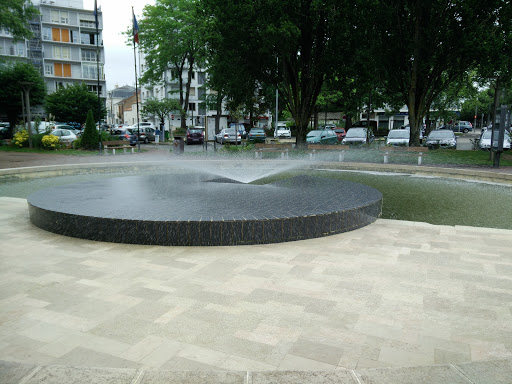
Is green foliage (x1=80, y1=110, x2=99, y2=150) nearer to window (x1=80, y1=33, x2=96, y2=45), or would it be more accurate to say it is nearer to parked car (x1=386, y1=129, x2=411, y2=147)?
parked car (x1=386, y1=129, x2=411, y2=147)

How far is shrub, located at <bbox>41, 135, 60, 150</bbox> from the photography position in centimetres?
2612

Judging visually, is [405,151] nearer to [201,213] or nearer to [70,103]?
[201,213]

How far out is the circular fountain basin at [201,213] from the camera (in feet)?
19.0

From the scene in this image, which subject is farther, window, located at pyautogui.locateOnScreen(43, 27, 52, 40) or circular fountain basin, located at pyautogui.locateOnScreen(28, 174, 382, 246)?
window, located at pyautogui.locateOnScreen(43, 27, 52, 40)

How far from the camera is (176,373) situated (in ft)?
8.61

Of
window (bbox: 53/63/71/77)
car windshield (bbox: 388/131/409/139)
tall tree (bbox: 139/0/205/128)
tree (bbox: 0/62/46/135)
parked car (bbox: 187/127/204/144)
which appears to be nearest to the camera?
car windshield (bbox: 388/131/409/139)

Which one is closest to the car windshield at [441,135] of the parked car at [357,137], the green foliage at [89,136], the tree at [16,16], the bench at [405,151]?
the parked car at [357,137]

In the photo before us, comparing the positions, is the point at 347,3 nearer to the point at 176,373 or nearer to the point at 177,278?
the point at 177,278

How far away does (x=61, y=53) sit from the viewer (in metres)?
69.2

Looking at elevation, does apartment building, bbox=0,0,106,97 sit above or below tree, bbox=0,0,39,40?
above

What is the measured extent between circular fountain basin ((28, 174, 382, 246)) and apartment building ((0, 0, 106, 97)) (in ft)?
211

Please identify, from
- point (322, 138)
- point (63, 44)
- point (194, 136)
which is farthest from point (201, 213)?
point (63, 44)

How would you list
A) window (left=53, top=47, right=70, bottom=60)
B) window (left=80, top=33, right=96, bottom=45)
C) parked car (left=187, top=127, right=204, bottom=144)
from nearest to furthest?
parked car (left=187, top=127, right=204, bottom=144) → window (left=53, top=47, right=70, bottom=60) → window (left=80, top=33, right=96, bottom=45)

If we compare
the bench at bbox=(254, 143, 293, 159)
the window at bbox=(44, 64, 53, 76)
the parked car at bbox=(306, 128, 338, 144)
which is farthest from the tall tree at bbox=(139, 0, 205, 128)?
the window at bbox=(44, 64, 53, 76)
